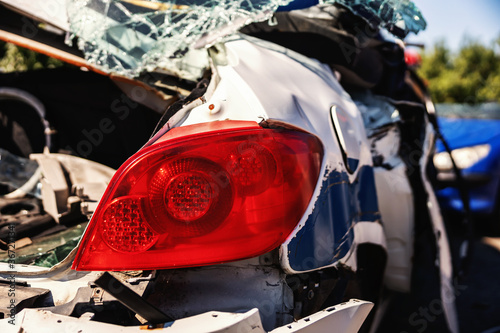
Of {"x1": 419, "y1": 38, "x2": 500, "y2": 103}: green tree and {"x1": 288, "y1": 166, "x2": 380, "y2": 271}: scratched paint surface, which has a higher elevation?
{"x1": 288, "y1": 166, "x2": 380, "y2": 271}: scratched paint surface

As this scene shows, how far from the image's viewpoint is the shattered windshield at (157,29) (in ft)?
5.76

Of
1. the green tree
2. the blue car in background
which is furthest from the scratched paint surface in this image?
the green tree

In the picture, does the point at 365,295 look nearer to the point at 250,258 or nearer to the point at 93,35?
the point at 250,258

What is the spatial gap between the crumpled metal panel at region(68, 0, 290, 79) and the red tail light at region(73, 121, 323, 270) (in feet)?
2.16

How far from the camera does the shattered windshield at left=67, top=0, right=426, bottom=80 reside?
1756 mm

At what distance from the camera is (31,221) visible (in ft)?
5.95

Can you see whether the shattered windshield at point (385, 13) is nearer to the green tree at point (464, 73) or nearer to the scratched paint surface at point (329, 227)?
the scratched paint surface at point (329, 227)

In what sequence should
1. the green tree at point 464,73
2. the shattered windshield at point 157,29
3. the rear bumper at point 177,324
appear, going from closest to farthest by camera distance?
the rear bumper at point 177,324 < the shattered windshield at point 157,29 < the green tree at point 464,73

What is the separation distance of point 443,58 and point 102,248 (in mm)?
19126

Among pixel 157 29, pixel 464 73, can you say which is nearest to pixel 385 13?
pixel 157 29

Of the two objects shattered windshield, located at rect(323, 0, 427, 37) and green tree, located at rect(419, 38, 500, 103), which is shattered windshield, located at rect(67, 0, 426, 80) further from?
green tree, located at rect(419, 38, 500, 103)

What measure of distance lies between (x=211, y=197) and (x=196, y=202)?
0.04 metres

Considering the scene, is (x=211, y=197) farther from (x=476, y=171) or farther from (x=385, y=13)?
(x=476, y=171)

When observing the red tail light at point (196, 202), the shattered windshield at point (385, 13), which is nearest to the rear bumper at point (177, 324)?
the red tail light at point (196, 202)
